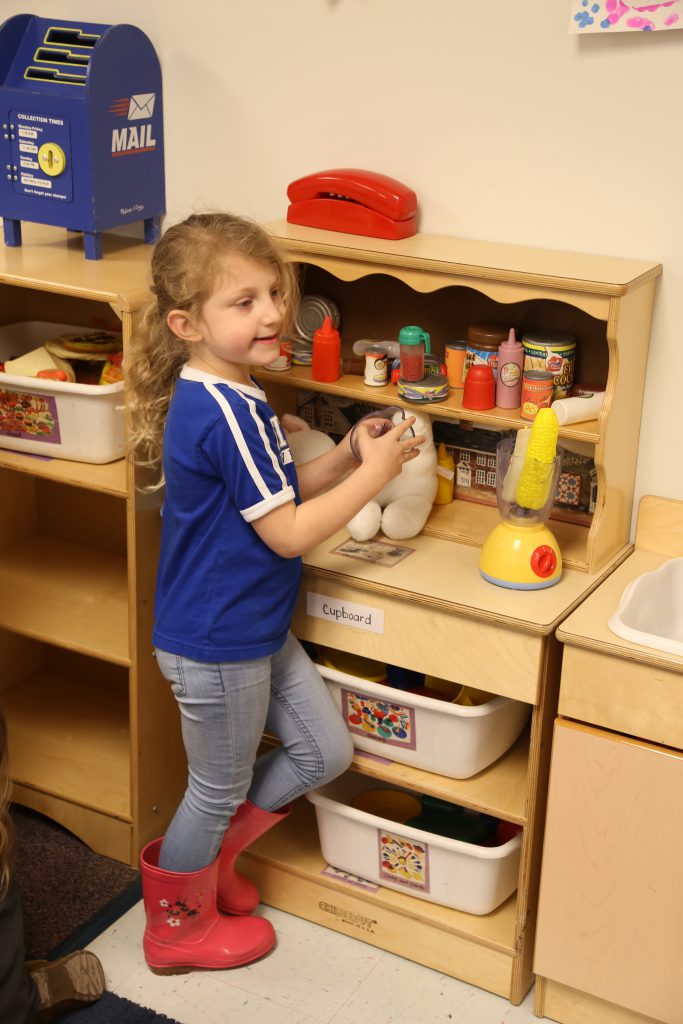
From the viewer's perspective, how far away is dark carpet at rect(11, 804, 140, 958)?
1964mm

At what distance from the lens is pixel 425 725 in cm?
180

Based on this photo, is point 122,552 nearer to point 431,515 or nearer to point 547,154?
point 431,515

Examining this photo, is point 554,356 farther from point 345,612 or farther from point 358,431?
point 345,612

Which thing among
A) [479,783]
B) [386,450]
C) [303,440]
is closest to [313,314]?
[303,440]

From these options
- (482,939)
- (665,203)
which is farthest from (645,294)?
(482,939)

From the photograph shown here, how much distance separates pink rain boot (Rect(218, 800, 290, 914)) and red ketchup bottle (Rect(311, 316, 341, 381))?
2.30 feet

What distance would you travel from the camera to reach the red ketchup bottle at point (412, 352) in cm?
180

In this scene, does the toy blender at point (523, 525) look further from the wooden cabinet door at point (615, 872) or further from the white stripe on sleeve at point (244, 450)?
the white stripe on sleeve at point (244, 450)

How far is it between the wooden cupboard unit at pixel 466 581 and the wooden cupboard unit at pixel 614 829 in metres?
0.05

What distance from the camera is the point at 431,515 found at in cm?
198

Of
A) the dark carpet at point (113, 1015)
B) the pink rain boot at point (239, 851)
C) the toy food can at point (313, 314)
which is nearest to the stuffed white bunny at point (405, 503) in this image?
the toy food can at point (313, 314)

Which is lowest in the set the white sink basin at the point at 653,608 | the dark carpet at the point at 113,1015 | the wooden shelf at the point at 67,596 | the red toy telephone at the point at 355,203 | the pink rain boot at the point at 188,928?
the dark carpet at the point at 113,1015

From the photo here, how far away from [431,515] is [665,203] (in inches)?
24.2

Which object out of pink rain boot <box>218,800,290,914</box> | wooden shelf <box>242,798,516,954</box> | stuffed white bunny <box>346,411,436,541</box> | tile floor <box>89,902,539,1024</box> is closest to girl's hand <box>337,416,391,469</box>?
stuffed white bunny <box>346,411,436,541</box>
